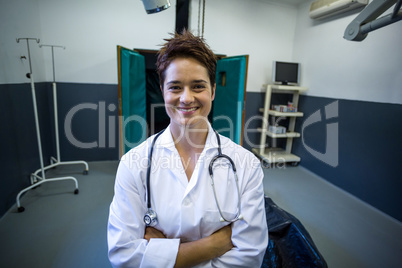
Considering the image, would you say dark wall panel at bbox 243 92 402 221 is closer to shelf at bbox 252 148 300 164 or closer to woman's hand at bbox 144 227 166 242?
shelf at bbox 252 148 300 164

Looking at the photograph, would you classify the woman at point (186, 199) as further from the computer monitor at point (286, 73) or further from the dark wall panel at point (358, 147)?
the computer monitor at point (286, 73)

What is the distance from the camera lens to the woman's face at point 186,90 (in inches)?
33.8

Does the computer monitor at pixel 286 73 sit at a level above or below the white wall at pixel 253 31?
below

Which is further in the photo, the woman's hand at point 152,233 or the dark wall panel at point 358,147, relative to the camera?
the dark wall panel at point 358,147

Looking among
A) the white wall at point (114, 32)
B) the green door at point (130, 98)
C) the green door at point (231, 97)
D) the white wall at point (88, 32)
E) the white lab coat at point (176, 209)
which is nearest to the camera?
the white lab coat at point (176, 209)

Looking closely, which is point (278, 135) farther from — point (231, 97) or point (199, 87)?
point (199, 87)

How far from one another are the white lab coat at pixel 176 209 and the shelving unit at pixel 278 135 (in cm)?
260

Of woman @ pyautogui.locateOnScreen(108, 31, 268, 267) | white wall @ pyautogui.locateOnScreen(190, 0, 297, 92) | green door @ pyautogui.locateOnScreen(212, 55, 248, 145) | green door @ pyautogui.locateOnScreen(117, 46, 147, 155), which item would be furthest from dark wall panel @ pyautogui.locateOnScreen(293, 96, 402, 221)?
green door @ pyautogui.locateOnScreen(117, 46, 147, 155)

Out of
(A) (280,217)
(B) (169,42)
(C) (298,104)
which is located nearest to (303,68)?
(C) (298,104)

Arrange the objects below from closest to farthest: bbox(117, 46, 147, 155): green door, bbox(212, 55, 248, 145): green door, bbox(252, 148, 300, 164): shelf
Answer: bbox(117, 46, 147, 155): green door → bbox(212, 55, 248, 145): green door → bbox(252, 148, 300, 164): shelf

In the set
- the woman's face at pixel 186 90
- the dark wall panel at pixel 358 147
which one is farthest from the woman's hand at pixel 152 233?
the dark wall panel at pixel 358 147

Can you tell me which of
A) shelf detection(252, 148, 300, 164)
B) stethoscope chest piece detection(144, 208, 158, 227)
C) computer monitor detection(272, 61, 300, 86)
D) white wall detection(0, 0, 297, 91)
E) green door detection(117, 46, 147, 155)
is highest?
white wall detection(0, 0, 297, 91)

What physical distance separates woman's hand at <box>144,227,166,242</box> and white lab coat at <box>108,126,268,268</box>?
15mm

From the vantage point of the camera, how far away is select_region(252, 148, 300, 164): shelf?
3398 millimetres
